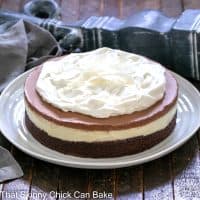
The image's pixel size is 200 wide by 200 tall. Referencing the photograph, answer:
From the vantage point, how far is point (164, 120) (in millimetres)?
936

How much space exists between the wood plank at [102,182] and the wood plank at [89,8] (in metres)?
0.54

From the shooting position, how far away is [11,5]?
1.42 metres

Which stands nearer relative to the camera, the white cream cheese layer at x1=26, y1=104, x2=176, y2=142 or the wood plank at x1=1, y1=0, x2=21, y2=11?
the white cream cheese layer at x1=26, y1=104, x2=176, y2=142

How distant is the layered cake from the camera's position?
89 centimetres

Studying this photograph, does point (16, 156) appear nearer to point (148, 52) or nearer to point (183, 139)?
point (183, 139)

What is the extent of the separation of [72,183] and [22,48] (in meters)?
0.39

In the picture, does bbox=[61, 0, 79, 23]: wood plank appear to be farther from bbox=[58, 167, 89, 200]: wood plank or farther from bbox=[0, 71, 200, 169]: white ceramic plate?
bbox=[58, 167, 89, 200]: wood plank

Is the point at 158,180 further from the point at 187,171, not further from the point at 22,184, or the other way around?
the point at 22,184

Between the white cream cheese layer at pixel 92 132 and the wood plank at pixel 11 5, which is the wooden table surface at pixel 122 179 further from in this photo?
the wood plank at pixel 11 5

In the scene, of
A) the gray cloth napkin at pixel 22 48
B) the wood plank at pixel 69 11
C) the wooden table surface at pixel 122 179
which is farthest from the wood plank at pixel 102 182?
the wood plank at pixel 69 11

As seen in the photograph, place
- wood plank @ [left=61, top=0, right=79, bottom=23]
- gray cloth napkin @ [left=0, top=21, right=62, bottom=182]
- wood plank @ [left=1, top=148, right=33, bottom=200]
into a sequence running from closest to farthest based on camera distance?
wood plank @ [left=1, top=148, right=33, bottom=200] < gray cloth napkin @ [left=0, top=21, right=62, bottom=182] < wood plank @ [left=61, top=0, right=79, bottom=23]

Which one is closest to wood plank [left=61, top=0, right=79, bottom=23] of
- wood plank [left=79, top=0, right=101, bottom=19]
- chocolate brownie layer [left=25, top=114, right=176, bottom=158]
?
wood plank [left=79, top=0, right=101, bottom=19]

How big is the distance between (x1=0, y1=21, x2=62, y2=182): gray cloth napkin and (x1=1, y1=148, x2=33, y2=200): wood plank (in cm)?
22

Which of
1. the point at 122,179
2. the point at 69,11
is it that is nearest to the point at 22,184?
the point at 122,179
